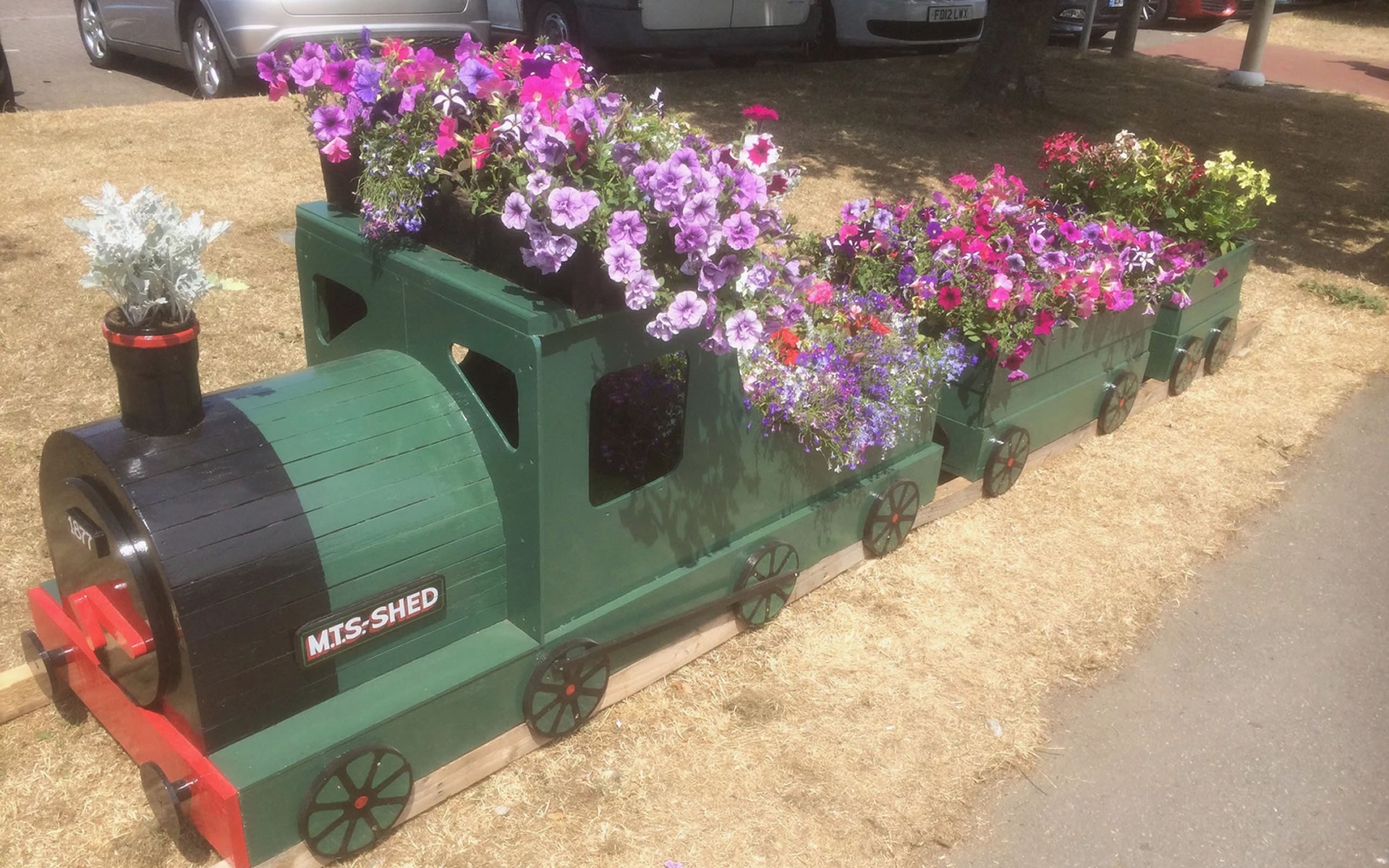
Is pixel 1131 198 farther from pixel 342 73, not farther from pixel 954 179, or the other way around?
pixel 342 73

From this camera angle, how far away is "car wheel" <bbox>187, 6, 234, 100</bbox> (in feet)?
30.2

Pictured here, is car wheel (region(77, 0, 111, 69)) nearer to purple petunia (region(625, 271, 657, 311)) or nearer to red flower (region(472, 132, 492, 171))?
red flower (region(472, 132, 492, 171))

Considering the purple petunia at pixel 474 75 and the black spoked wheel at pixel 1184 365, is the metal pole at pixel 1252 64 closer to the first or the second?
the black spoked wheel at pixel 1184 365

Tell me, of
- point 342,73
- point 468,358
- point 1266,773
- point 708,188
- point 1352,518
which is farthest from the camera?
point 1352,518

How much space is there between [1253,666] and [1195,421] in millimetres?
2119

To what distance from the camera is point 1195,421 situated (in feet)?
18.8

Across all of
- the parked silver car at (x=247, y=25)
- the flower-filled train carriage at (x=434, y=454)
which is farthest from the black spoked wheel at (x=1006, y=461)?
the parked silver car at (x=247, y=25)

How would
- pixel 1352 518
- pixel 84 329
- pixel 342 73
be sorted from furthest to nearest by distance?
pixel 84 329, pixel 1352 518, pixel 342 73

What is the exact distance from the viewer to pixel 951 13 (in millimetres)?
12070

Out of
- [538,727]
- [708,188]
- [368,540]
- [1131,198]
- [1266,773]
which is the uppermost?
[708,188]

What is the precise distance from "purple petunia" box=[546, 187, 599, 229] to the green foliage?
6.96 meters

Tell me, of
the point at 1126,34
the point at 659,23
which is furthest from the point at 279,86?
the point at 1126,34

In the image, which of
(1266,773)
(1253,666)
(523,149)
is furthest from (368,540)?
(1253,666)

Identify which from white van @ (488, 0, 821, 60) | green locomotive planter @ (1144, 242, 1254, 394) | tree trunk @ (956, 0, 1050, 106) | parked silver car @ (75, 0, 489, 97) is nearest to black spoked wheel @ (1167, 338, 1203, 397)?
green locomotive planter @ (1144, 242, 1254, 394)
